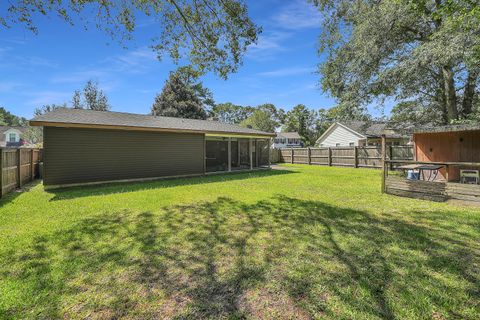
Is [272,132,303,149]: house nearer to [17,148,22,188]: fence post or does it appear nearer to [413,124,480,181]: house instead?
[413,124,480,181]: house

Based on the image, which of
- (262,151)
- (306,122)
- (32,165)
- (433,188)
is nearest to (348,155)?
(262,151)

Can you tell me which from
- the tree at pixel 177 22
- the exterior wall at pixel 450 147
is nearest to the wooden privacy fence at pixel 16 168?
the tree at pixel 177 22

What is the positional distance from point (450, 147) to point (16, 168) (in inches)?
643

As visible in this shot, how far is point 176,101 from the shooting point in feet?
97.2

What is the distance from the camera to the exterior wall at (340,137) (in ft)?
82.4

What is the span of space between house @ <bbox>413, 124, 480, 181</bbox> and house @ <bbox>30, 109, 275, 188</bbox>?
28.2 ft

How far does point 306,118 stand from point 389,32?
38.3m

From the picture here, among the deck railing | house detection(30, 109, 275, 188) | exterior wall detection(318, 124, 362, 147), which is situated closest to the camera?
Answer: the deck railing

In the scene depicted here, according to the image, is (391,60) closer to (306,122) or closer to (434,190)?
(434,190)

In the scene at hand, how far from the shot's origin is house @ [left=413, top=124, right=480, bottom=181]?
8516 millimetres

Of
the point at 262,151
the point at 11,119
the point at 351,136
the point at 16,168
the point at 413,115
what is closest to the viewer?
the point at 16,168

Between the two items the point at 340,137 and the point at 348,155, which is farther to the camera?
the point at 340,137

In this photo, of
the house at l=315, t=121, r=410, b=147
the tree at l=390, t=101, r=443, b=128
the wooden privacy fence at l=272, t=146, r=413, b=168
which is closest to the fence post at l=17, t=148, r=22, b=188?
the wooden privacy fence at l=272, t=146, r=413, b=168

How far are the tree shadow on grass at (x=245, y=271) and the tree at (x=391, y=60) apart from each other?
851 centimetres
